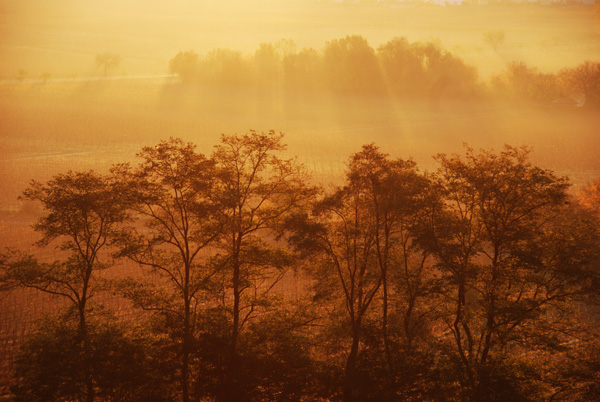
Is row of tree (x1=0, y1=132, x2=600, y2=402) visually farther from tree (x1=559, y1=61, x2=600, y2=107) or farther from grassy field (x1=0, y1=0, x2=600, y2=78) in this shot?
grassy field (x1=0, y1=0, x2=600, y2=78)

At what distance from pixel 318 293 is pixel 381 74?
207 ft

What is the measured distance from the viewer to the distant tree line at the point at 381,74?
6681cm

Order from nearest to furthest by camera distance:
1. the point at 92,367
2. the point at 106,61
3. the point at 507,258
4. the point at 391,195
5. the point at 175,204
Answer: the point at 92,367 → the point at 507,258 → the point at 391,195 → the point at 175,204 → the point at 106,61

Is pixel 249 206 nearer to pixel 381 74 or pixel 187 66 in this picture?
pixel 381 74

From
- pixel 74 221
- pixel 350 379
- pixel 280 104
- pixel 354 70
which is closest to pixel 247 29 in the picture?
pixel 354 70

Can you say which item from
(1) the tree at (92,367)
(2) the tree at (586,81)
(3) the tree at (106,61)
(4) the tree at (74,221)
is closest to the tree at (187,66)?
(3) the tree at (106,61)

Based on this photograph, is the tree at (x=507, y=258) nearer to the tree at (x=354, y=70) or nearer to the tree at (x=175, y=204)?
the tree at (x=175, y=204)

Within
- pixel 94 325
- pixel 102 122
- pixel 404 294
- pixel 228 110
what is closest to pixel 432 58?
pixel 228 110

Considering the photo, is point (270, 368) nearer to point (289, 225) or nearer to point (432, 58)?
point (289, 225)

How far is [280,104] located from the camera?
70812 mm

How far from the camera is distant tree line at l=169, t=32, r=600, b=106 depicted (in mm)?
66812

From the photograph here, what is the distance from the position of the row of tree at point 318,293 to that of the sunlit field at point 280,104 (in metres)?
7.16

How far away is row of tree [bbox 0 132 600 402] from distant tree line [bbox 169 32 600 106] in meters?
58.4

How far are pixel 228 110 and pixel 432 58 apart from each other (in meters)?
34.0
